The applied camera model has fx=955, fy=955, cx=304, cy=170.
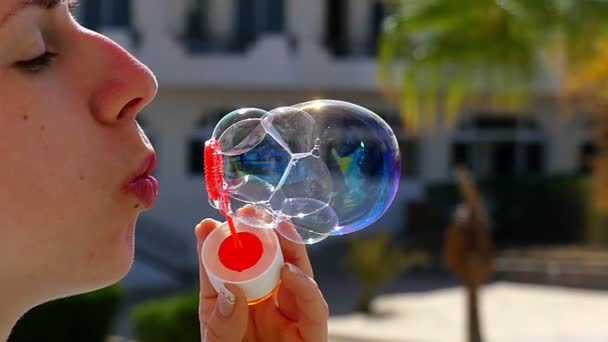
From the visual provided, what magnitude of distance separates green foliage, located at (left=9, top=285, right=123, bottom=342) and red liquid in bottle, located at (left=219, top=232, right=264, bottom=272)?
5.54 m

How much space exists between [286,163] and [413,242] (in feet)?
56.2

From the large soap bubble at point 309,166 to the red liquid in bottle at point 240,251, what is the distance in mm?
116

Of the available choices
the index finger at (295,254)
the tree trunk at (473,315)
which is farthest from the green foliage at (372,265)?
the index finger at (295,254)

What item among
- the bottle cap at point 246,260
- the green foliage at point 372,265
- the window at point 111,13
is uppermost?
the bottle cap at point 246,260

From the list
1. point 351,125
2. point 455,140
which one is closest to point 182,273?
point 455,140

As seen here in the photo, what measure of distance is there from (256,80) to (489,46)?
11126 mm

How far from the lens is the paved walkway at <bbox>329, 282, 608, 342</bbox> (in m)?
11.0

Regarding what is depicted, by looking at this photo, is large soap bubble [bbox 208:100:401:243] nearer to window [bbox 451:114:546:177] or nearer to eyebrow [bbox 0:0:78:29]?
eyebrow [bbox 0:0:78:29]

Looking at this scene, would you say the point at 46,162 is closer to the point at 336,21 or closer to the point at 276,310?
the point at 276,310

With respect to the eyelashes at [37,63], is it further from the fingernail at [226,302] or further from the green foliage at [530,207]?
the green foliage at [530,207]

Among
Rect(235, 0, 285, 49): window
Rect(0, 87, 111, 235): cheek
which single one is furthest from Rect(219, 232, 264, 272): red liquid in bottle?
Rect(235, 0, 285, 49): window

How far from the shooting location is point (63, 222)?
1.17m

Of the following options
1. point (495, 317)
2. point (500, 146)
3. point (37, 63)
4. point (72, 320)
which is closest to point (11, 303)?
A: point (37, 63)

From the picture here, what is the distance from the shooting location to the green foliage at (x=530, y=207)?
19.7 meters
